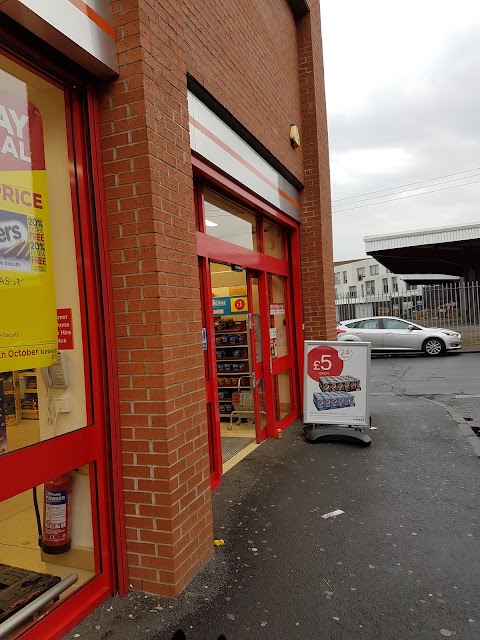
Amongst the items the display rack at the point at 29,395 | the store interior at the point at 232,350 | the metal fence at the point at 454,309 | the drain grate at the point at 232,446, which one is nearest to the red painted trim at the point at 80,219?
the display rack at the point at 29,395

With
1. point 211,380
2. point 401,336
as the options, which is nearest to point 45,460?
point 211,380

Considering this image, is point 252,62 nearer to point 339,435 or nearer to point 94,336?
point 94,336

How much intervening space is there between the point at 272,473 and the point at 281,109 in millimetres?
4890

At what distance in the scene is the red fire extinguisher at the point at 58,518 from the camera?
283cm

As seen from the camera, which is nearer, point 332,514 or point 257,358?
point 332,514

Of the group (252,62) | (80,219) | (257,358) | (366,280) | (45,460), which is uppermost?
(366,280)

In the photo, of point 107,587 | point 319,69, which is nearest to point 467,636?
point 107,587

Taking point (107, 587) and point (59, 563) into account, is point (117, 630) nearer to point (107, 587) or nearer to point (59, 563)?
point (107, 587)

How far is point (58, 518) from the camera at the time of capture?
290 cm

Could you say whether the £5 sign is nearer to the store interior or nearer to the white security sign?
the white security sign

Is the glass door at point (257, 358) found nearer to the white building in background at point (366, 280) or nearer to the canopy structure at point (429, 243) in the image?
the canopy structure at point (429, 243)

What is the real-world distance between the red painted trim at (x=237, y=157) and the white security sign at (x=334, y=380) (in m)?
2.23

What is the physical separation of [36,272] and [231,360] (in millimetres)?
5424

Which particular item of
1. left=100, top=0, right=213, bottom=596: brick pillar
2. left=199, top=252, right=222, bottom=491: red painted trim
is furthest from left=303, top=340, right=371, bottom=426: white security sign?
left=100, top=0, right=213, bottom=596: brick pillar
